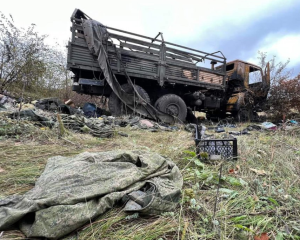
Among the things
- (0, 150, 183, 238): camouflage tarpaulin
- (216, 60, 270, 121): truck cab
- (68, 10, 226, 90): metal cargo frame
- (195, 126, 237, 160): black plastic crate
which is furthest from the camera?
(216, 60, 270, 121): truck cab

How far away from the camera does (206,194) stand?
1237mm

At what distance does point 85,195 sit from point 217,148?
4.70ft

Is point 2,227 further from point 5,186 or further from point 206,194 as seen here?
point 206,194

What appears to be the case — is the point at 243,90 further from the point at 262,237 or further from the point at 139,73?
the point at 262,237

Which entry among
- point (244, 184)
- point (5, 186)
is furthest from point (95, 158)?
point (244, 184)

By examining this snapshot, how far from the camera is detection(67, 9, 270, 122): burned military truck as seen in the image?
16.1 feet

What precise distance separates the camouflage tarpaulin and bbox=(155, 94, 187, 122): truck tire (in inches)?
174

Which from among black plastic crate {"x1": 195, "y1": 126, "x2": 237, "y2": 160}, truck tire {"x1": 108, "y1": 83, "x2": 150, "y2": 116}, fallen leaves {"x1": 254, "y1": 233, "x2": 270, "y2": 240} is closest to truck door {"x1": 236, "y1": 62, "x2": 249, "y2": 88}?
truck tire {"x1": 108, "y1": 83, "x2": 150, "y2": 116}

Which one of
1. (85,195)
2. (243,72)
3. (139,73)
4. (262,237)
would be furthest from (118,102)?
(243,72)

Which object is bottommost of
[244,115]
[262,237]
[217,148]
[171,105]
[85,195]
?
[262,237]

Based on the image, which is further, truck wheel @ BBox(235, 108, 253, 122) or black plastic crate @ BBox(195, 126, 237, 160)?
truck wheel @ BBox(235, 108, 253, 122)

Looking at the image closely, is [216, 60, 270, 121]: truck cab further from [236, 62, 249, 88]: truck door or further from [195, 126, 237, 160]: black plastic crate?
[195, 126, 237, 160]: black plastic crate

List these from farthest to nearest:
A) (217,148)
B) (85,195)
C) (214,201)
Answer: (217,148), (214,201), (85,195)

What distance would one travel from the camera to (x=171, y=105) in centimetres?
594
